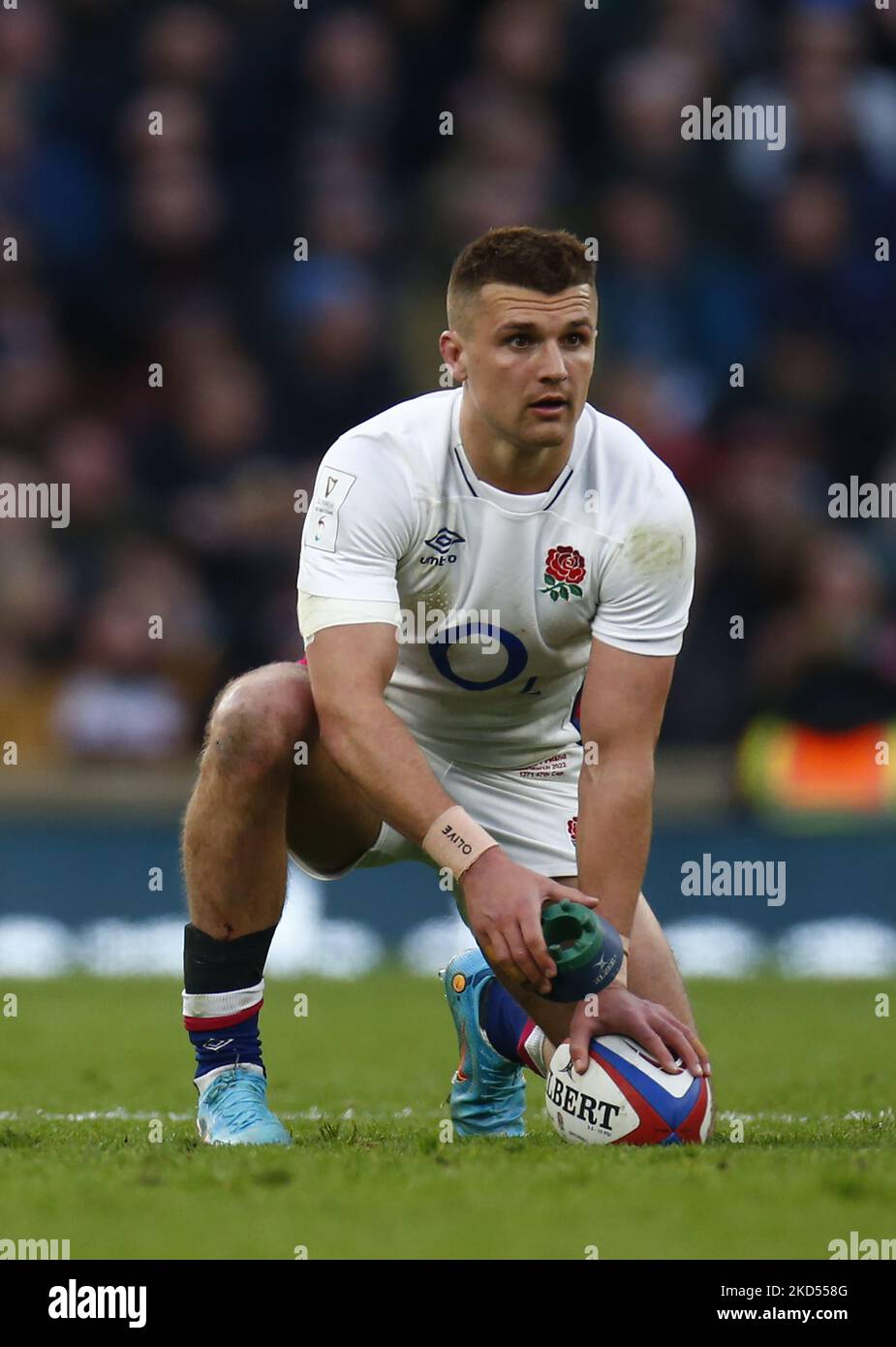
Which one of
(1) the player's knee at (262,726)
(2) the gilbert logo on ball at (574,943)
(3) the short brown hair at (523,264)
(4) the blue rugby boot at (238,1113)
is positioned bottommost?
(4) the blue rugby boot at (238,1113)

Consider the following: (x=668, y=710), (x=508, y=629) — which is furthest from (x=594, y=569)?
(x=668, y=710)

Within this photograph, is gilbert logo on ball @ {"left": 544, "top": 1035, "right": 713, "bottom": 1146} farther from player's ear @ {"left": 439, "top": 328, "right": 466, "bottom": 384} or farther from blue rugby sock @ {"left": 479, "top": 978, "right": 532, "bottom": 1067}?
player's ear @ {"left": 439, "top": 328, "right": 466, "bottom": 384}

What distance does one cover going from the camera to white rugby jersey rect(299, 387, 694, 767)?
4695 mm

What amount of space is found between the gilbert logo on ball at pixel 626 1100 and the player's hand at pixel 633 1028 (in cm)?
2

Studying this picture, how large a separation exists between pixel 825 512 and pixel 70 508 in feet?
12.1

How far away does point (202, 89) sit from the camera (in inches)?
462

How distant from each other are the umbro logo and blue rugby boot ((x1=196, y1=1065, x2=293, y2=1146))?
122cm

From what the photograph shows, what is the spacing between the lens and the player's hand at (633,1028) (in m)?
4.45

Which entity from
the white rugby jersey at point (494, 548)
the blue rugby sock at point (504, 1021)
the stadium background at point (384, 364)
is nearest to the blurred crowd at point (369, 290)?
the stadium background at point (384, 364)

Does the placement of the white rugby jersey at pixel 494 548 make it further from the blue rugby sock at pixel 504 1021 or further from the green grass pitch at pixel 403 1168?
the green grass pitch at pixel 403 1168

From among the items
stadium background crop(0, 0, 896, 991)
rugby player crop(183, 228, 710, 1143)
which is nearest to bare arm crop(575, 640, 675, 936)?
rugby player crop(183, 228, 710, 1143)

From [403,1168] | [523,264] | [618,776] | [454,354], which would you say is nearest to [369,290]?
[454,354]

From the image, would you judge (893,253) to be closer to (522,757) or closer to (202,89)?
(202,89)

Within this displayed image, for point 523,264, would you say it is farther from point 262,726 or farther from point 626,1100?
point 626,1100
